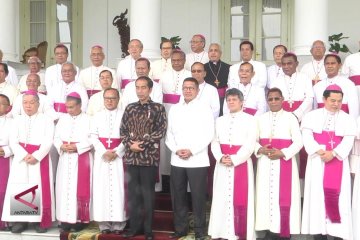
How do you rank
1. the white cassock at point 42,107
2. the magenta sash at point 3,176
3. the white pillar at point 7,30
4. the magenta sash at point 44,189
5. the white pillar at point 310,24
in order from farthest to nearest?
the white pillar at point 7,30, the white pillar at point 310,24, the white cassock at point 42,107, the magenta sash at point 3,176, the magenta sash at point 44,189

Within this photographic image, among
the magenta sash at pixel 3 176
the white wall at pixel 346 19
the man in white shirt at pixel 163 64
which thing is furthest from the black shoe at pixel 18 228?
the white wall at pixel 346 19

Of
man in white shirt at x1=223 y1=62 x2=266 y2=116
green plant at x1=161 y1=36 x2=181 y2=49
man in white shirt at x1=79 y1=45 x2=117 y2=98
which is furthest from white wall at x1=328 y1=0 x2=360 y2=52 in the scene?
man in white shirt at x1=79 y1=45 x2=117 y2=98

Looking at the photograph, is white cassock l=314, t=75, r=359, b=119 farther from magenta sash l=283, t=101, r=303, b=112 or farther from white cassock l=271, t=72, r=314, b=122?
magenta sash l=283, t=101, r=303, b=112

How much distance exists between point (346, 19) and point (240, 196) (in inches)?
296

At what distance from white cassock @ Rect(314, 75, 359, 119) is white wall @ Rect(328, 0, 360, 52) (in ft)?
17.3

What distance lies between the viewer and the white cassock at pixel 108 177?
7627 mm

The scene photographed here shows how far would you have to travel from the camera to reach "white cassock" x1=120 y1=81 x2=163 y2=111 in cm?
818

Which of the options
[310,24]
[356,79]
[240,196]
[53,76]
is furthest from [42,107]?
[310,24]

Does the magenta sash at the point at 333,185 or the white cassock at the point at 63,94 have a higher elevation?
the white cassock at the point at 63,94

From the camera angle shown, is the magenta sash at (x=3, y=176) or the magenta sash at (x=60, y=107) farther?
the magenta sash at (x=60, y=107)

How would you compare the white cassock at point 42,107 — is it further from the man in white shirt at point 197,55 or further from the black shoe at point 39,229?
the man in white shirt at point 197,55

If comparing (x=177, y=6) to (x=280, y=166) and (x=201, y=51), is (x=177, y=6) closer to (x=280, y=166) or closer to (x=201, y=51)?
(x=201, y=51)

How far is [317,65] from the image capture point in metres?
9.03

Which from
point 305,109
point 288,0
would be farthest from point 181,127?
point 288,0
